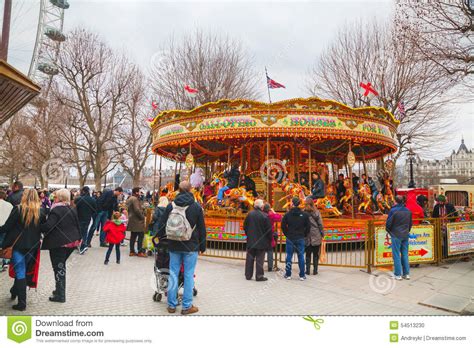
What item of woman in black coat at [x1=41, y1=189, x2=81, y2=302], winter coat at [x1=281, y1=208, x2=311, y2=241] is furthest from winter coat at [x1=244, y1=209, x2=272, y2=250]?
woman in black coat at [x1=41, y1=189, x2=81, y2=302]

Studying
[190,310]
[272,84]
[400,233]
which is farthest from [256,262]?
[272,84]

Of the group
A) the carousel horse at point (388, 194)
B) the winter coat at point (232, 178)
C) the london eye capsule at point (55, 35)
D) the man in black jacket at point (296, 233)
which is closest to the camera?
the man in black jacket at point (296, 233)

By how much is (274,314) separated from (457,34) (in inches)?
380

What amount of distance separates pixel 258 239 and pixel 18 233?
392cm

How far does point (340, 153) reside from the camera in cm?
1538

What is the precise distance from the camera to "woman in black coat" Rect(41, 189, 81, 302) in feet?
15.1

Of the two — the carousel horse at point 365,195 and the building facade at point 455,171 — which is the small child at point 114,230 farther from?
the building facade at point 455,171

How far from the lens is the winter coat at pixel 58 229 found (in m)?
4.59

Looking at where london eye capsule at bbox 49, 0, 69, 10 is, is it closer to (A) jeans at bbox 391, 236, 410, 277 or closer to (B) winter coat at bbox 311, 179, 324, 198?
(B) winter coat at bbox 311, 179, 324, 198

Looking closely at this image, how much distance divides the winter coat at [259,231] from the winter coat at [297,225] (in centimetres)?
44

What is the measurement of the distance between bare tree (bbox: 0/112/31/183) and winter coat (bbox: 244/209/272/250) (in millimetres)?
23180

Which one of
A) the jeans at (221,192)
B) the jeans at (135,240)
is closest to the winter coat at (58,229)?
the jeans at (135,240)
